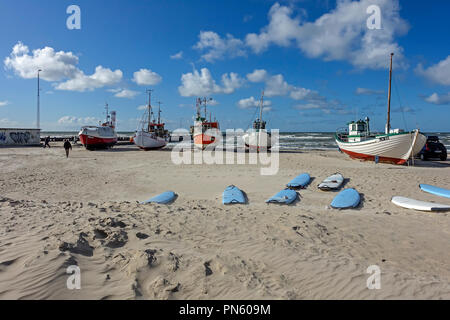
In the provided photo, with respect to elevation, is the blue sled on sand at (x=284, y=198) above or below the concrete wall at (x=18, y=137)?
below

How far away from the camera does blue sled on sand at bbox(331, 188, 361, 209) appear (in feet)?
27.3

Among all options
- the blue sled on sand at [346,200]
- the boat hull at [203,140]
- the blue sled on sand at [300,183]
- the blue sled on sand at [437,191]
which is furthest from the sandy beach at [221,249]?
the boat hull at [203,140]

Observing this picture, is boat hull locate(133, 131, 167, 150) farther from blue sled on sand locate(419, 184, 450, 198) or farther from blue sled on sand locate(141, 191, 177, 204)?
blue sled on sand locate(419, 184, 450, 198)

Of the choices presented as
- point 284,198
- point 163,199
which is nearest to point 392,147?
point 284,198

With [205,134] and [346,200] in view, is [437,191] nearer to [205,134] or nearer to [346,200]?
[346,200]

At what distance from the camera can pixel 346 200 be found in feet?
29.0

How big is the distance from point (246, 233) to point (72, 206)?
5.02 m

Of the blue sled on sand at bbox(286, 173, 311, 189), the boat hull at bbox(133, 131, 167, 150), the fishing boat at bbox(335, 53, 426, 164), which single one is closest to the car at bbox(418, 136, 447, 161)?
the fishing boat at bbox(335, 53, 426, 164)

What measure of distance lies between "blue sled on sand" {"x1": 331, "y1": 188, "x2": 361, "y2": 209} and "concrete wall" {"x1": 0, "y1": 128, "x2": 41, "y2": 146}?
40.8 meters

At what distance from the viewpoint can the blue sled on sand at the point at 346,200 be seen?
8.34 m

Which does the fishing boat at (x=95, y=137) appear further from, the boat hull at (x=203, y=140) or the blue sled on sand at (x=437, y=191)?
the blue sled on sand at (x=437, y=191)

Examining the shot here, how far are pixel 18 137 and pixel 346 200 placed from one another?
41475mm

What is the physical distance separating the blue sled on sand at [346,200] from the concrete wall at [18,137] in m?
40.8

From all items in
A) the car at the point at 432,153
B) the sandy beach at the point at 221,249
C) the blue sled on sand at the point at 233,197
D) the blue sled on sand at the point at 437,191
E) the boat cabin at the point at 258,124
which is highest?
the boat cabin at the point at 258,124
